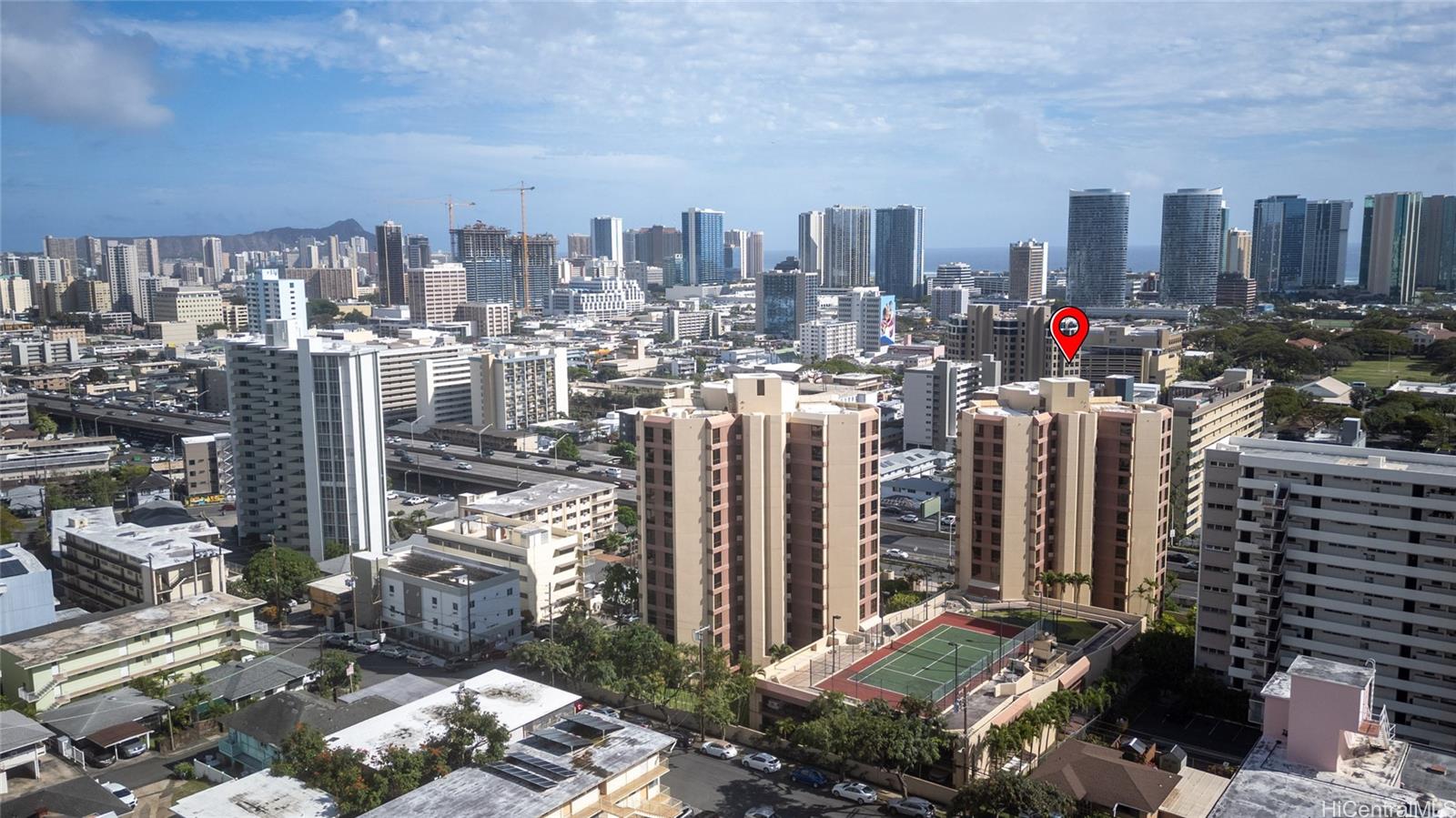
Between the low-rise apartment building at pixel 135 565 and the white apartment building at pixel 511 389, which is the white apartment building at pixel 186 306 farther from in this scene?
the low-rise apartment building at pixel 135 565

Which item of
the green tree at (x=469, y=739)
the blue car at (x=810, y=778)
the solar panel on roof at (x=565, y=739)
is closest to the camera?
the solar panel on roof at (x=565, y=739)

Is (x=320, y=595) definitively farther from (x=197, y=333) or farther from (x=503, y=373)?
(x=197, y=333)

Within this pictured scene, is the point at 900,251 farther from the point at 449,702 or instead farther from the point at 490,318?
the point at 449,702

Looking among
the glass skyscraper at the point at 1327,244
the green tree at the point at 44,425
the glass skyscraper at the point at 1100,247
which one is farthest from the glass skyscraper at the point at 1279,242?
the green tree at the point at 44,425

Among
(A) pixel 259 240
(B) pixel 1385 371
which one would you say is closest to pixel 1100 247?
(B) pixel 1385 371

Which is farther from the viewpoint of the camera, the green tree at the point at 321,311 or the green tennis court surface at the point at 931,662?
the green tree at the point at 321,311
